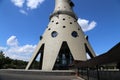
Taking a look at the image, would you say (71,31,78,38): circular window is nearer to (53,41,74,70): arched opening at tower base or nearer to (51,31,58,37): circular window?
(53,41,74,70): arched opening at tower base

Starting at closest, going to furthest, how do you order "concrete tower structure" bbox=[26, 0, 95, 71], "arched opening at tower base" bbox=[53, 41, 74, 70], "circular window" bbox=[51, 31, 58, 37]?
"concrete tower structure" bbox=[26, 0, 95, 71] → "circular window" bbox=[51, 31, 58, 37] → "arched opening at tower base" bbox=[53, 41, 74, 70]

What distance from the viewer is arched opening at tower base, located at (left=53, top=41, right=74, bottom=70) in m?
57.1

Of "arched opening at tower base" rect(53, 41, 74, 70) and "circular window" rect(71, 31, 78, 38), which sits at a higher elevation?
"circular window" rect(71, 31, 78, 38)

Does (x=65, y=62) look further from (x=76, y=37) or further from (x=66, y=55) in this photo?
(x=76, y=37)

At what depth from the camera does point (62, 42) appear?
5466 centimetres

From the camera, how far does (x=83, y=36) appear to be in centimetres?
5831

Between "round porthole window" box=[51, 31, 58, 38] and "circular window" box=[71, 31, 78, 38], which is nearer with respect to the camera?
"circular window" box=[71, 31, 78, 38]

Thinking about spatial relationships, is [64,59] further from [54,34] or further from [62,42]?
[54,34]

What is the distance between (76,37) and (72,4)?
49.2 ft

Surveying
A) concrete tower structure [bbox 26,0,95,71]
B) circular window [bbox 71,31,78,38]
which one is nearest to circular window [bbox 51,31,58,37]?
concrete tower structure [bbox 26,0,95,71]

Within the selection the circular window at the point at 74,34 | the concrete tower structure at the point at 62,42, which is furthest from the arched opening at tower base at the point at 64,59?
the circular window at the point at 74,34

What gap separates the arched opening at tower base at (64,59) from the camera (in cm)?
5712

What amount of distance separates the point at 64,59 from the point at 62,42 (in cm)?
744

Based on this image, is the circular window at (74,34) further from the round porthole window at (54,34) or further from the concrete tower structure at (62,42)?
the round porthole window at (54,34)
